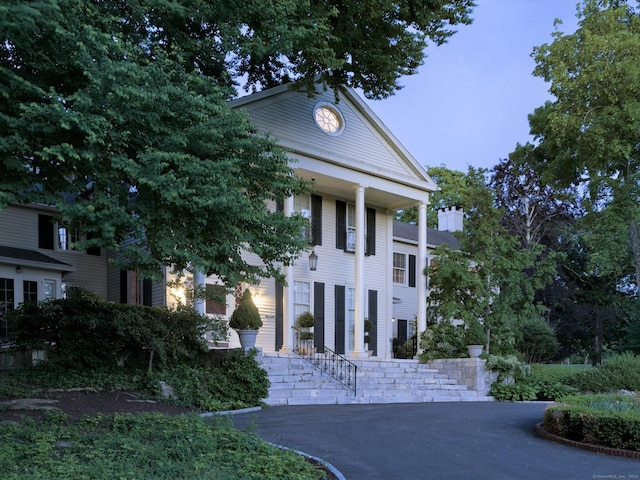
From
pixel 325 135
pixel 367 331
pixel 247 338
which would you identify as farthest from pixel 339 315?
pixel 247 338

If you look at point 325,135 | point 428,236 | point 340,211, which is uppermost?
point 325,135

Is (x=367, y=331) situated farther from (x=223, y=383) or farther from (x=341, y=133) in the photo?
(x=223, y=383)

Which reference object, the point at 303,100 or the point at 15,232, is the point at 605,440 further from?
the point at 15,232

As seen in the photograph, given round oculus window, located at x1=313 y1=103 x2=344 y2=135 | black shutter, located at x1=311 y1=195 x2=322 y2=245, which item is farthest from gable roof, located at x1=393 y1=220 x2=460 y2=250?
round oculus window, located at x1=313 y1=103 x2=344 y2=135

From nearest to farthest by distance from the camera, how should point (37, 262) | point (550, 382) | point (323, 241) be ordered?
point (550, 382)
point (37, 262)
point (323, 241)

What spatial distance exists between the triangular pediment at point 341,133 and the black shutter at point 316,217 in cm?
190

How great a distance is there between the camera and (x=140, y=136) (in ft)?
25.7

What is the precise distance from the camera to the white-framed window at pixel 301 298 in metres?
20.2

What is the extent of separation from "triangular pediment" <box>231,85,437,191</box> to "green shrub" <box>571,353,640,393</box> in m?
8.19

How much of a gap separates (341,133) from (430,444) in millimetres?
12628

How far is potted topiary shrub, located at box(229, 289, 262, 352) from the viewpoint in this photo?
14.6 meters

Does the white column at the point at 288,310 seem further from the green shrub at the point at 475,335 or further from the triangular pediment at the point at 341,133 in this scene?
the green shrub at the point at 475,335

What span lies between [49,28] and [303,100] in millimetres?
12780

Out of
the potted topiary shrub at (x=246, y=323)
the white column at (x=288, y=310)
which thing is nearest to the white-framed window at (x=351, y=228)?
the white column at (x=288, y=310)
